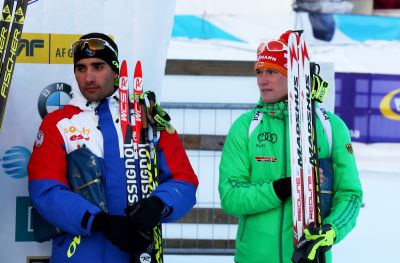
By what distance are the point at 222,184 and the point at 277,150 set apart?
0.29m

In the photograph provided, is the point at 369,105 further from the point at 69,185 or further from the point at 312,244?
the point at 69,185

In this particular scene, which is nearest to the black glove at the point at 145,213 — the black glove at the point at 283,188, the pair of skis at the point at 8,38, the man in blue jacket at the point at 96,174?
the man in blue jacket at the point at 96,174

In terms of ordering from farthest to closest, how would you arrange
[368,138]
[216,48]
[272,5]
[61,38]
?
[272,5]
[216,48]
[368,138]
[61,38]

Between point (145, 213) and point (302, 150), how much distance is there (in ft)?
2.39

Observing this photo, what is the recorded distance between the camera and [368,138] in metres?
10.7

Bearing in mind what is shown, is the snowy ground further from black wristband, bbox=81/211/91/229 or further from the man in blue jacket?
black wristband, bbox=81/211/91/229

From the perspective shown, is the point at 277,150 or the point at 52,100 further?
the point at 52,100

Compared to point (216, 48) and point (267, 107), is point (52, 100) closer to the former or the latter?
point (267, 107)

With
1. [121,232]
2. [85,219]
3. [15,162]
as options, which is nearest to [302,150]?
[121,232]

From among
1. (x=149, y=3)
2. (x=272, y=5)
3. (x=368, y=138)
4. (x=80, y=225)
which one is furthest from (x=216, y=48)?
(x=80, y=225)

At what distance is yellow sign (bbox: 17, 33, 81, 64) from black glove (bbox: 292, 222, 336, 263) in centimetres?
148

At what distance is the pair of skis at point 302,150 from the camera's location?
11.7 ft

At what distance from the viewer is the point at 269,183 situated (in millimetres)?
3656

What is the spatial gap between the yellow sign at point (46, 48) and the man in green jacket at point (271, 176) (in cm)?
95
